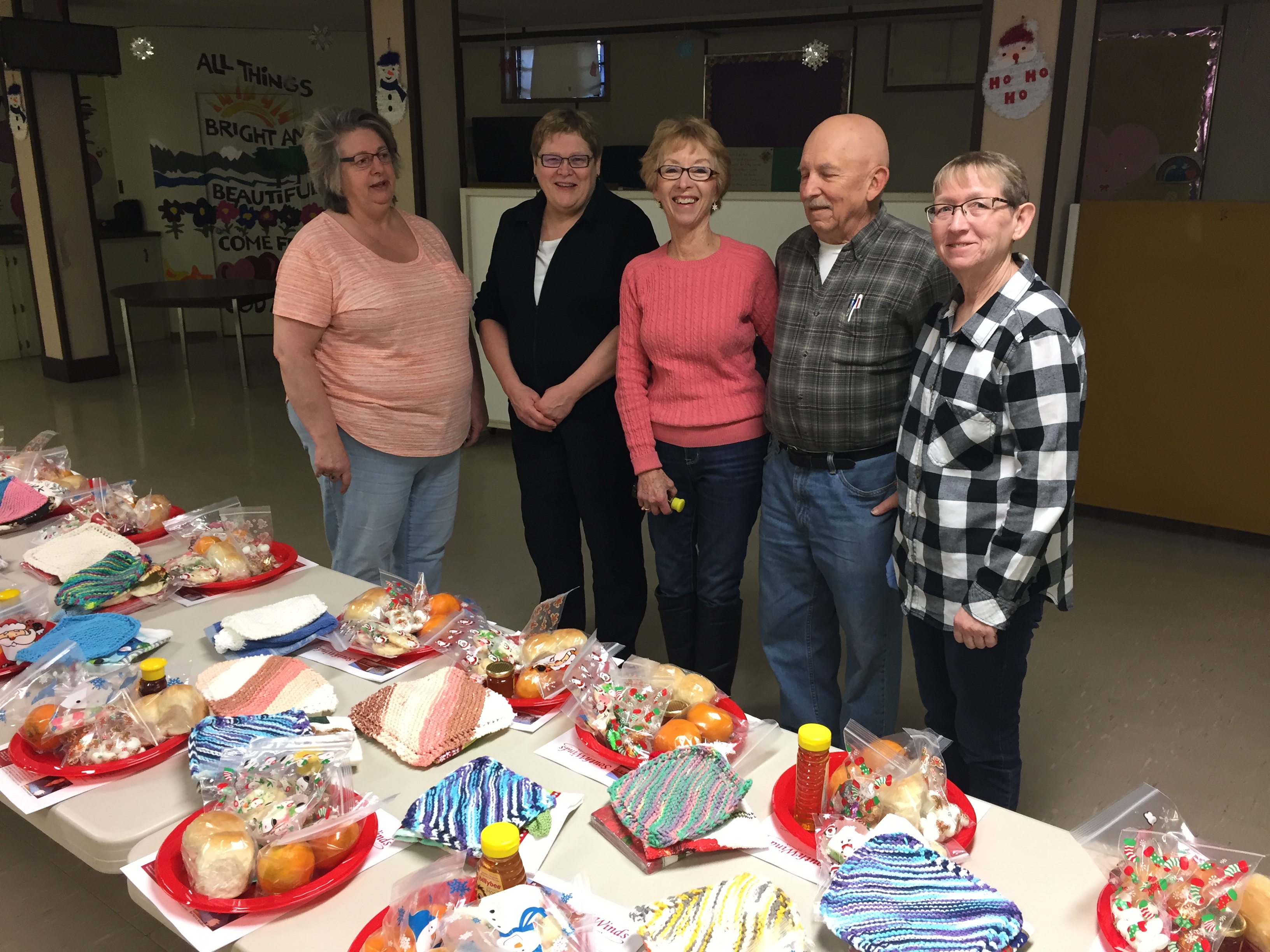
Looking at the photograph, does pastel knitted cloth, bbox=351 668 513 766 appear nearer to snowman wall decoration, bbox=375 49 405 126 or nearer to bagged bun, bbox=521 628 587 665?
bagged bun, bbox=521 628 587 665

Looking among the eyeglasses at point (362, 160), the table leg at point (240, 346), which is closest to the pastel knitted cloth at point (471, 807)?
the eyeglasses at point (362, 160)

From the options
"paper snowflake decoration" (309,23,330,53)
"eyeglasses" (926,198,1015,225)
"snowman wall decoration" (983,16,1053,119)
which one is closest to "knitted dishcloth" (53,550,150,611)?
"eyeglasses" (926,198,1015,225)

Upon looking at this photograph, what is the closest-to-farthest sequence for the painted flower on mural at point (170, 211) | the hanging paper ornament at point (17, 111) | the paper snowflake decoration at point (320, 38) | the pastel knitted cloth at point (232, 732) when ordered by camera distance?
the pastel knitted cloth at point (232, 732)
the hanging paper ornament at point (17, 111)
the paper snowflake decoration at point (320, 38)
the painted flower on mural at point (170, 211)

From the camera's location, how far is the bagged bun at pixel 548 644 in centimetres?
156

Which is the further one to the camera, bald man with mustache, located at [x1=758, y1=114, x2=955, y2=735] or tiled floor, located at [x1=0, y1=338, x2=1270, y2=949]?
tiled floor, located at [x1=0, y1=338, x2=1270, y2=949]

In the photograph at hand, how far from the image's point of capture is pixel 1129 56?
682 cm

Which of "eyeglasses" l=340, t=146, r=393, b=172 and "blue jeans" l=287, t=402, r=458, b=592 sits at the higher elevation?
"eyeglasses" l=340, t=146, r=393, b=172

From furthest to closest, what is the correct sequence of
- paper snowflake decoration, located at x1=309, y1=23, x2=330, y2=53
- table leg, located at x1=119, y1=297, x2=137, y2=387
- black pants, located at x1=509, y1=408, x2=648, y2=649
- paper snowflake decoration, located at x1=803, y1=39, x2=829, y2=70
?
paper snowflake decoration, located at x1=309, y1=23, x2=330, y2=53 → paper snowflake decoration, located at x1=803, y1=39, x2=829, y2=70 → table leg, located at x1=119, y1=297, x2=137, y2=387 → black pants, located at x1=509, y1=408, x2=648, y2=649

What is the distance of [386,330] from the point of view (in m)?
2.20

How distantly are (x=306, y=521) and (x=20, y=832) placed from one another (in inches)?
87.4

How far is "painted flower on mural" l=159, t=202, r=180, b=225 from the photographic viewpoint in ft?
30.1

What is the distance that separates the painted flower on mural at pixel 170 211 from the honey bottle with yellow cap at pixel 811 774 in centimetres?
969

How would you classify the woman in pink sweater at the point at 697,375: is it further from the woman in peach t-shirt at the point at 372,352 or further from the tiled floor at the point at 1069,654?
the tiled floor at the point at 1069,654

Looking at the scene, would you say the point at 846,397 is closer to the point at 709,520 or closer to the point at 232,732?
the point at 709,520
